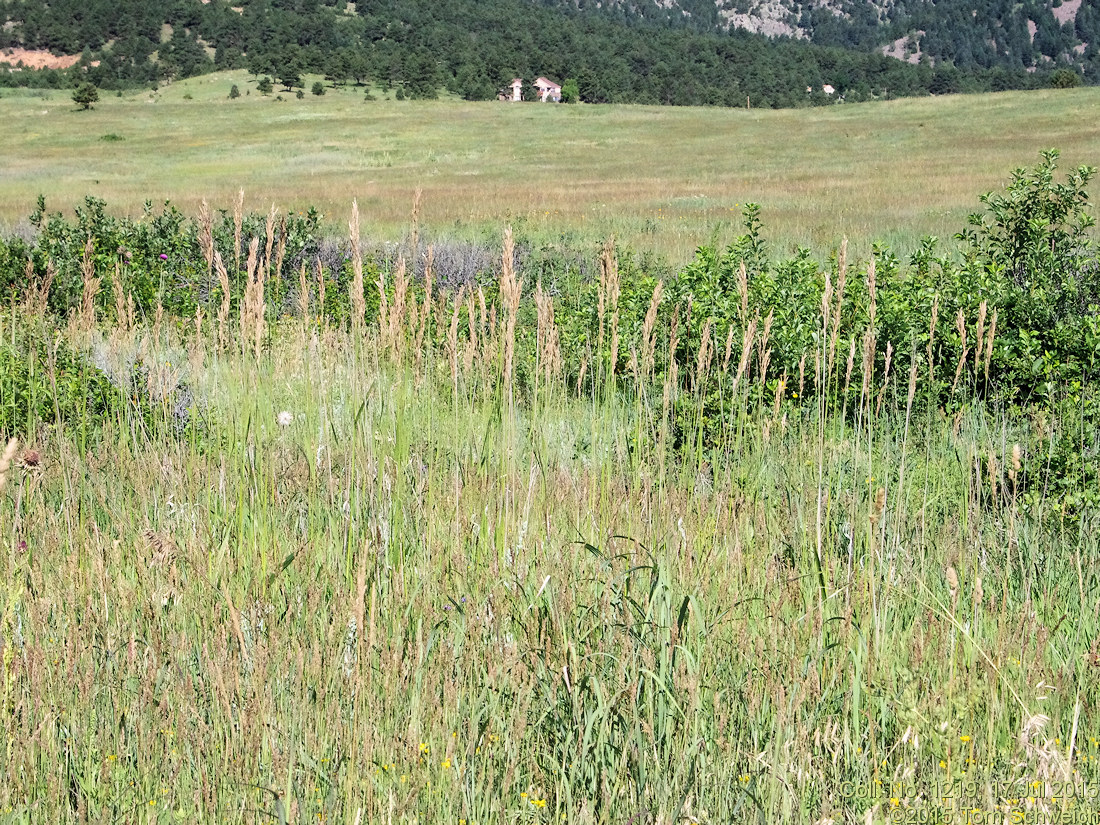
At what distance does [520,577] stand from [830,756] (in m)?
0.96

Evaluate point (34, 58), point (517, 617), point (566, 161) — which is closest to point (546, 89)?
point (34, 58)

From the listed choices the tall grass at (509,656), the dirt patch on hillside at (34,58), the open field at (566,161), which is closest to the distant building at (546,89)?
the open field at (566,161)

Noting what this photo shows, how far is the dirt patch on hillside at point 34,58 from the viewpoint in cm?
13150

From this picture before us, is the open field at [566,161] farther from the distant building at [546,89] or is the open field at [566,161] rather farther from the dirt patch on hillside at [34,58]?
the dirt patch on hillside at [34,58]

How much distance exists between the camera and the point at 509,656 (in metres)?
2.06

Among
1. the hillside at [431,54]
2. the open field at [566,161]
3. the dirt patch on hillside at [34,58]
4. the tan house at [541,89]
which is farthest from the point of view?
the dirt patch on hillside at [34,58]

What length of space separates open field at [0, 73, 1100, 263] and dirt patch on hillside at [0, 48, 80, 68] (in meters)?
55.8

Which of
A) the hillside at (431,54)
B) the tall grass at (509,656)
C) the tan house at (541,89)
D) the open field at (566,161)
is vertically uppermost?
the hillside at (431,54)

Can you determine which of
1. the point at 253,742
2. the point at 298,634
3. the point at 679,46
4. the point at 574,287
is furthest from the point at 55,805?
the point at 679,46

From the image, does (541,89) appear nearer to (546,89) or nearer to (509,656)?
(546,89)

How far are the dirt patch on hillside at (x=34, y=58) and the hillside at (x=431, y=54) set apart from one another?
2.66 feet

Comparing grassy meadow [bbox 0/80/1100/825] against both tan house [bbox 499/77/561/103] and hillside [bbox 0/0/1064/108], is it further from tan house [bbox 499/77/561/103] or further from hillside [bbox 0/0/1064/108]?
A: tan house [bbox 499/77/561/103]

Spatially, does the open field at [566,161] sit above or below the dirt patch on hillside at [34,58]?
below

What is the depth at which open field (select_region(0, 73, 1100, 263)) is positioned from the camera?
20828mm
